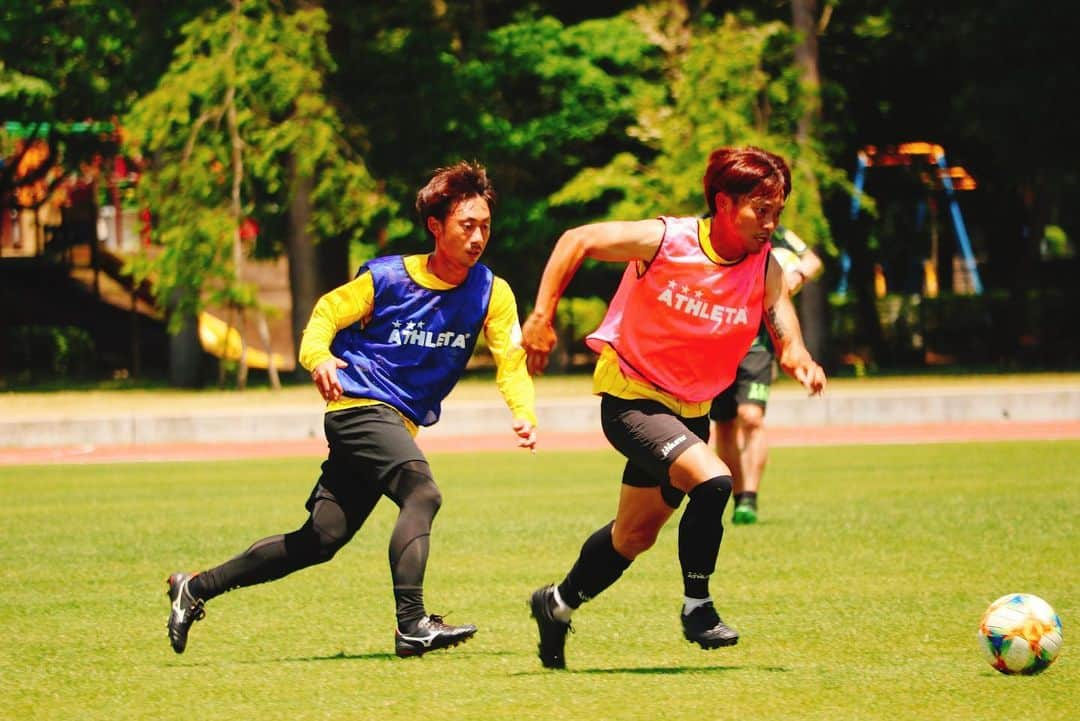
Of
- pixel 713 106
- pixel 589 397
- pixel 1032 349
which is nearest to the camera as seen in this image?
pixel 589 397

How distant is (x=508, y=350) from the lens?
7.21 metres

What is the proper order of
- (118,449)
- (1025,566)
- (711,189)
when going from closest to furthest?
(711,189) → (1025,566) → (118,449)

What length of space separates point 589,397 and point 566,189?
6.40 m

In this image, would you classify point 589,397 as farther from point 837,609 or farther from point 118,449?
point 837,609

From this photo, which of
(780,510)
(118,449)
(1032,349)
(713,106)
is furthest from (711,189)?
(1032,349)

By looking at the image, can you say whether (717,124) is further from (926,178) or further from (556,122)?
(926,178)

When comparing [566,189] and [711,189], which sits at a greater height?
[711,189]

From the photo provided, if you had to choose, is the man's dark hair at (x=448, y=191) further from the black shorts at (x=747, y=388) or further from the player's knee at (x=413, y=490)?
the black shorts at (x=747, y=388)

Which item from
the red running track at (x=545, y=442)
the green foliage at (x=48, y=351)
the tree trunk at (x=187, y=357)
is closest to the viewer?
the red running track at (x=545, y=442)

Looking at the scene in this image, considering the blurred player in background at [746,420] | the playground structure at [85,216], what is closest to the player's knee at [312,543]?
the blurred player in background at [746,420]

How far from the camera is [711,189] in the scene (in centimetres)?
684

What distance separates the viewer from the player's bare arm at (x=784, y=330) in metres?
6.86

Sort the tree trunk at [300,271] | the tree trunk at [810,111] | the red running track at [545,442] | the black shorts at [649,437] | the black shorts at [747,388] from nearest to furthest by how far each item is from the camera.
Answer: the black shorts at [649,437], the black shorts at [747,388], the red running track at [545,442], the tree trunk at [810,111], the tree trunk at [300,271]

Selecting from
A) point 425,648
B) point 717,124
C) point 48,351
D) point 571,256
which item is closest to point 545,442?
point 717,124
